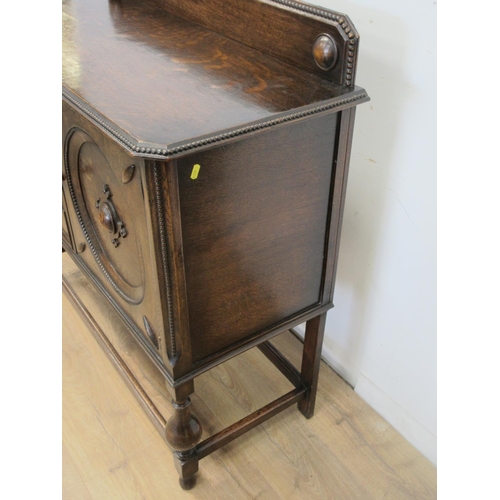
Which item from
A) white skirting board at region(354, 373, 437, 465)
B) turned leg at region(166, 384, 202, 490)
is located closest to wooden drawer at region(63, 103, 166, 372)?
turned leg at region(166, 384, 202, 490)

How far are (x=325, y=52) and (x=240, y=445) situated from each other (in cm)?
108

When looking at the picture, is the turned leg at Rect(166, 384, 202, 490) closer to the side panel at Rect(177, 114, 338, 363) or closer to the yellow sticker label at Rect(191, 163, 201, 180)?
the side panel at Rect(177, 114, 338, 363)

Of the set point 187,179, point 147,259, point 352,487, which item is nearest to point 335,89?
point 187,179

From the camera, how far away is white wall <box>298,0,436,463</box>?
1.20m

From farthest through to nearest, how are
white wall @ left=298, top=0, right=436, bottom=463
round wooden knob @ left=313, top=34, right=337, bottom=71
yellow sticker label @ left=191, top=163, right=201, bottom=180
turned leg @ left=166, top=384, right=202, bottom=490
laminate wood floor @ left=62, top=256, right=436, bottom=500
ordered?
laminate wood floor @ left=62, top=256, right=436, bottom=500, turned leg @ left=166, top=384, right=202, bottom=490, white wall @ left=298, top=0, right=436, bottom=463, round wooden knob @ left=313, top=34, right=337, bottom=71, yellow sticker label @ left=191, top=163, right=201, bottom=180

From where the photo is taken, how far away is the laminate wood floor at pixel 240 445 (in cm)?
150

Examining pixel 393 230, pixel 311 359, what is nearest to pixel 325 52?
pixel 393 230

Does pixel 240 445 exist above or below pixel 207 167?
below

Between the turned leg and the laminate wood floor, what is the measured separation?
0.30 ft

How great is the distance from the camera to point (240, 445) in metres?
1.61

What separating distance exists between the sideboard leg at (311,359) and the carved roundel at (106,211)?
0.51m

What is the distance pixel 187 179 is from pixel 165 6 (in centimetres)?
74

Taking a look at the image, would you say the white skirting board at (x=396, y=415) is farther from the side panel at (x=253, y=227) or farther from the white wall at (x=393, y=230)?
the side panel at (x=253, y=227)

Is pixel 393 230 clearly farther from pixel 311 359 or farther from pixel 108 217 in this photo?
pixel 108 217
